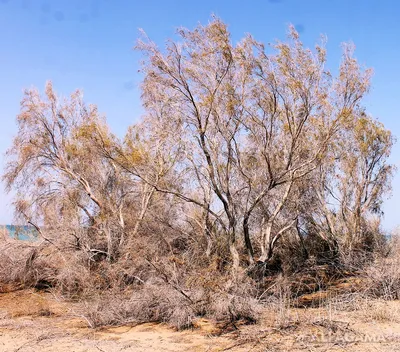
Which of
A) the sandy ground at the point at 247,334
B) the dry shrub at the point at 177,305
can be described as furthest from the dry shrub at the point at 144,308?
the sandy ground at the point at 247,334

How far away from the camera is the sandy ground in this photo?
8.11 meters

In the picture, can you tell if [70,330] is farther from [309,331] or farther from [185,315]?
[309,331]

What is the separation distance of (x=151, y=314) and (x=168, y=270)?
1.15 m

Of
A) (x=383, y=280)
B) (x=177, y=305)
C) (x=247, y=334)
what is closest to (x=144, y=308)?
(x=177, y=305)

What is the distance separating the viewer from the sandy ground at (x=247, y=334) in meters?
8.11

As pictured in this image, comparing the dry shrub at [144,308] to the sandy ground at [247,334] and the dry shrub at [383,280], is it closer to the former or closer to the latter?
the sandy ground at [247,334]

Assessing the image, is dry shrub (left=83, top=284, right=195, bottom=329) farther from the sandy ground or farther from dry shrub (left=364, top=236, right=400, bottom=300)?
dry shrub (left=364, top=236, right=400, bottom=300)

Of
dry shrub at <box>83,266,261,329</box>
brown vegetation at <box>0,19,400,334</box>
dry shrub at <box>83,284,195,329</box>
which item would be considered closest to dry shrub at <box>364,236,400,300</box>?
brown vegetation at <box>0,19,400,334</box>

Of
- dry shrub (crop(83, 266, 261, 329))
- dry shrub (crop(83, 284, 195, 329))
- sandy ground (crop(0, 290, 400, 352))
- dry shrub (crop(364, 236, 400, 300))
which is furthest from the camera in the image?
dry shrub (crop(364, 236, 400, 300))

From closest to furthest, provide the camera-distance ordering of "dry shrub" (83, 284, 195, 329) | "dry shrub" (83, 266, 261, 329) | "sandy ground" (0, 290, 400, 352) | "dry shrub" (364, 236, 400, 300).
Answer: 1. "sandy ground" (0, 290, 400, 352)
2. "dry shrub" (83, 266, 261, 329)
3. "dry shrub" (83, 284, 195, 329)
4. "dry shrub" (364, 236, 400, 300)

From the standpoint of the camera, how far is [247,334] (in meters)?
8.74

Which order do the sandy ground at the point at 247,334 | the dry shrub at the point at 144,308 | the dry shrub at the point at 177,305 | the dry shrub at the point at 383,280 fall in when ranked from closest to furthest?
1. the sandy ground at the point at 247,334
2. the dry shrub at the point at 177,305
3. the dry shrub at the point at 144,308
4. the dry shrub at the point at 383,280

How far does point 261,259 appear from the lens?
1208cm

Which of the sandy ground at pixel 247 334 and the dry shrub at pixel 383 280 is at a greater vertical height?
the dry shrub at pixel 383 280
